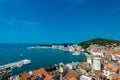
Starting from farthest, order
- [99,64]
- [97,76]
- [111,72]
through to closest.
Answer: [99,64], [111,72], [97,76]

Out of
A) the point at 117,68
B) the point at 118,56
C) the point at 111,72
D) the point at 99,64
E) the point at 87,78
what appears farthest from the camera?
the point at 118,56

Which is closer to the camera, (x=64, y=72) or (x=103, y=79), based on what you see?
(x=103, y=79)

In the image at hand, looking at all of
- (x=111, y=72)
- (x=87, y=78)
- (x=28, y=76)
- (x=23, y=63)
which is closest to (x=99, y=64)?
(x=111, y=72)

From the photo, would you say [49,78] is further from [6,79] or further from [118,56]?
[118,56]

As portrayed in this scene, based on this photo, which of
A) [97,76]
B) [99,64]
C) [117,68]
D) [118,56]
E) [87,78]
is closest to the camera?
[87,78]

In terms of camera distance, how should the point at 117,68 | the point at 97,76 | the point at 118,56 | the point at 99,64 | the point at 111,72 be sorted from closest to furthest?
the point at 97,76, the point at 111,72, the point at 117,68, the point at 99,64, the point at 118,56

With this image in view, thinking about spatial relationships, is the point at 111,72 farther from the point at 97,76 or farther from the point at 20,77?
the point at 20,77

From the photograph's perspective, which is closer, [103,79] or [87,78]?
[87,78]

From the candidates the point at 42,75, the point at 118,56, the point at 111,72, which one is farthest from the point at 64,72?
the point at 118,56
